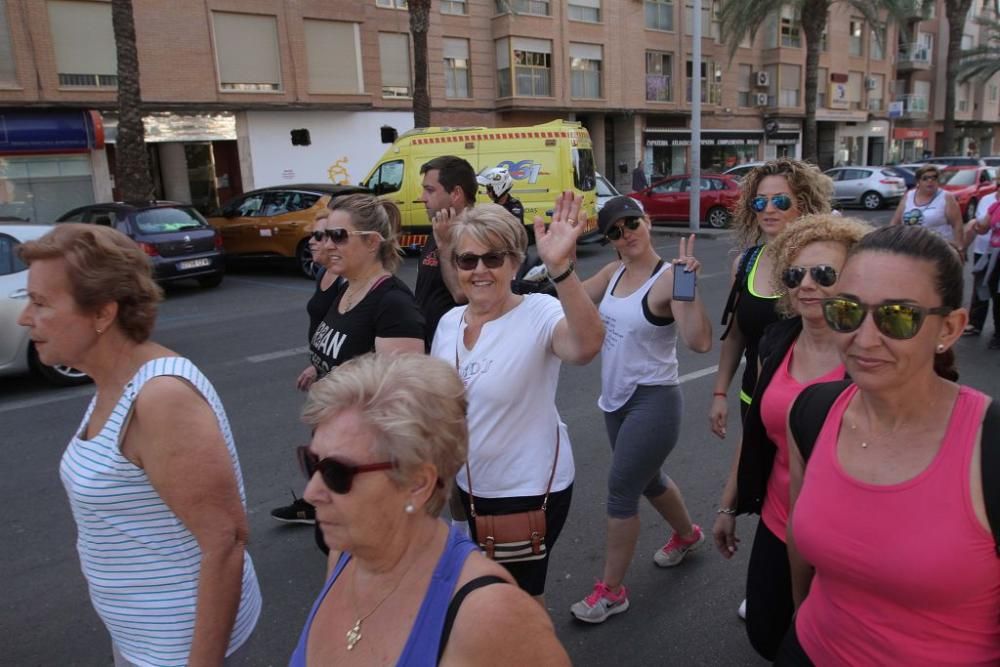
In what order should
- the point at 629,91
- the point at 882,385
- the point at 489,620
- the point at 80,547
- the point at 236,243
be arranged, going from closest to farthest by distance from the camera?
the point at 489,620
the point at 882,385
the point at 80,547
the point at 236,243
the point at 629,91

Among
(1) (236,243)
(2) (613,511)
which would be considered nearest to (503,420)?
(2) (613,511)

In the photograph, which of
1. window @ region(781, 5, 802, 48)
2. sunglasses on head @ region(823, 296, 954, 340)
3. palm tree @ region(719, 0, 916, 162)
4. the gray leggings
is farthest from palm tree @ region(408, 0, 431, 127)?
window @ region(781, 5, 802, 48)

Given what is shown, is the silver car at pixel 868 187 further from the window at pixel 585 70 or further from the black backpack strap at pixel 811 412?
the black backpack strap at pixel 811 412

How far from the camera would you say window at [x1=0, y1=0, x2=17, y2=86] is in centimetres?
1705

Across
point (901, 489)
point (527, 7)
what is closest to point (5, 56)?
point (527, 7)

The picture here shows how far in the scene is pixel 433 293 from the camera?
12.2 feet

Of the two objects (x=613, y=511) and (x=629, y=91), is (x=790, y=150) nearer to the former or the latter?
(x=629, y=91)

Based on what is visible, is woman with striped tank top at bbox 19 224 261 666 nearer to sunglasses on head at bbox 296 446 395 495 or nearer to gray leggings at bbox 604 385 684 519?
sunglasses on head at bbox 296 446 395 495

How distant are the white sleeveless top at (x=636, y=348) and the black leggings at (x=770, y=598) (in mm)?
904

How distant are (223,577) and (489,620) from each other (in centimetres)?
79

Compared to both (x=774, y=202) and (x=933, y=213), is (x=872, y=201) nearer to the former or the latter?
(x=933, y=213)

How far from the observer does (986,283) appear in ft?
23.6

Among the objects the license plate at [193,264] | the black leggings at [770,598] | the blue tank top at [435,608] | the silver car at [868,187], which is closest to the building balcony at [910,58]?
the silver car at [868,187]

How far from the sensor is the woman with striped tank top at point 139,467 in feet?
5.39
